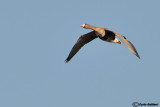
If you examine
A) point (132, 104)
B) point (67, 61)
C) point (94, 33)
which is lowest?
point (132, 104)

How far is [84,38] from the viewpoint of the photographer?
105 ft

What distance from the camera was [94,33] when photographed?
31.9 meters

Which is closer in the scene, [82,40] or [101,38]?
[101,38]

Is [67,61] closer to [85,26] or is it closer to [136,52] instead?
[85,26]

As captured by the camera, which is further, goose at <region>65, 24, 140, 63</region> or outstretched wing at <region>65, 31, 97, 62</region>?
outstretched wing at <region>65, 31, 97, 62</region>

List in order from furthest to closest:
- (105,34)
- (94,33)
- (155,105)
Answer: (94,33) < (105,34) < (155,105)

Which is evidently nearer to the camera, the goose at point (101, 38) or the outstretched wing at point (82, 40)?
the goose at point (101, 38)

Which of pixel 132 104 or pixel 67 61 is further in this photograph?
pixel 67 61

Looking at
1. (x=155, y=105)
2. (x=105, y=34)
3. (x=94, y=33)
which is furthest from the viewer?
(x=94, y=33)

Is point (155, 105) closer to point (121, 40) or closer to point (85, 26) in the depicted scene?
point (121, 40)

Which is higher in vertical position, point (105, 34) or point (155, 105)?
point (105, 34)

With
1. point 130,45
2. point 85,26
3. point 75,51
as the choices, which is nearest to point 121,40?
point 130,45

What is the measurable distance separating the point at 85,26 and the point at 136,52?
4.50 m

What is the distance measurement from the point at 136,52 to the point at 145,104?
11.3ft
